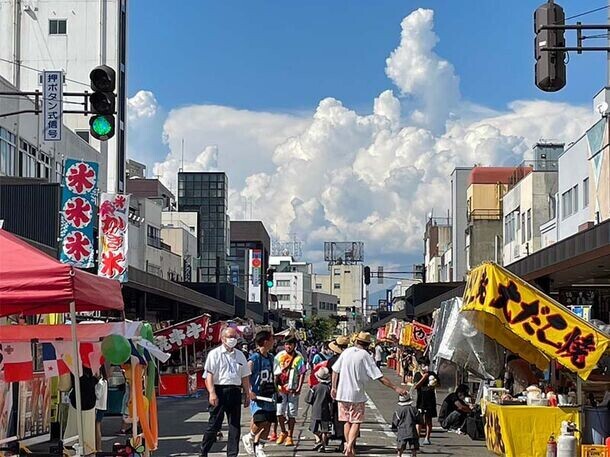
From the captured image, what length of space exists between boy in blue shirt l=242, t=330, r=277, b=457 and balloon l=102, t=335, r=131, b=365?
3.22 m

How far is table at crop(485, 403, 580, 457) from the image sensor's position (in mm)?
15375

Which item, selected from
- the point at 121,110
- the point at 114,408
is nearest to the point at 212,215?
the point at 121,110

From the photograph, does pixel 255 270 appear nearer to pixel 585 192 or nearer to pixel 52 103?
pixel 585 192

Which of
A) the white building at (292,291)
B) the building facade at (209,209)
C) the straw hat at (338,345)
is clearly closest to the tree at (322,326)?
the building facade at (209,209)

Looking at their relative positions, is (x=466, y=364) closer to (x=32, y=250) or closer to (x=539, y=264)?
(x=539, y=264)

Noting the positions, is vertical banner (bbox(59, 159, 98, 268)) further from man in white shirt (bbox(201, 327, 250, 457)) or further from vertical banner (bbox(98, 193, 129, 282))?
man in white shirt (bbox(201, 327, 250, 457))

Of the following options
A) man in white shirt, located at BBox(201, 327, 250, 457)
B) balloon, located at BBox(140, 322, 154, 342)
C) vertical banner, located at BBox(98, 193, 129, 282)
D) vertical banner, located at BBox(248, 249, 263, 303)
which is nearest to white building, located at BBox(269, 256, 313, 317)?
vertical banner, located at BBox(248, 249, 263, 303)

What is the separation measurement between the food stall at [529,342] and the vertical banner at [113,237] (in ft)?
47.0

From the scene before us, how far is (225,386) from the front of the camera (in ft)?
47.1

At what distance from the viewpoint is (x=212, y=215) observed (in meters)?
134

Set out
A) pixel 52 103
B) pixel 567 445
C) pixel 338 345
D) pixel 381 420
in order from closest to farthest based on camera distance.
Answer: pixel 567 445 → pixel 338 345 → pixel 381 420 → pixel 52 103

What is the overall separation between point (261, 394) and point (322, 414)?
232cm

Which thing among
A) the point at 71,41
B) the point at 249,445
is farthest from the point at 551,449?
the point at 71,41

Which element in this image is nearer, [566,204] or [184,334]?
[184,334]
